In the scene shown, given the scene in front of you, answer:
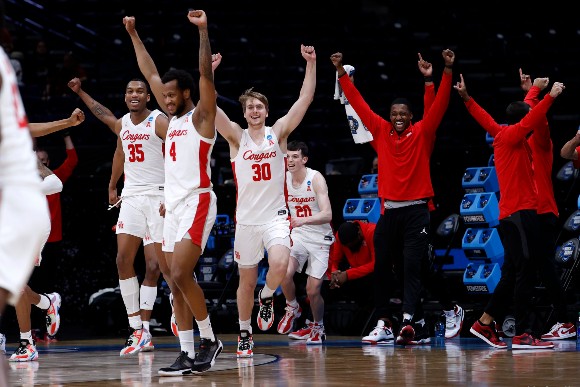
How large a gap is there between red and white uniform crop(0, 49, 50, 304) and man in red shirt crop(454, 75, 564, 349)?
5609 millimetres

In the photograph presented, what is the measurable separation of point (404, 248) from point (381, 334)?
31.2 inches

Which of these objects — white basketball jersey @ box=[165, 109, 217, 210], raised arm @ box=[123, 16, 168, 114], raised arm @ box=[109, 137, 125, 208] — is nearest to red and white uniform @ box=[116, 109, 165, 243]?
raised arm @ box=[109, 137, 125, 208]

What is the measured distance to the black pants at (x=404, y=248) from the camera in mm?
9016

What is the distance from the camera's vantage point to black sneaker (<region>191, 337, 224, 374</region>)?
6590 millimetres

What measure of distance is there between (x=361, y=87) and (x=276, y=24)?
333cm

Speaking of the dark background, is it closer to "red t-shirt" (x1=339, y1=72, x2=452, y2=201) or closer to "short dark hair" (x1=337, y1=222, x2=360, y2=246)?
"short dark hair" (x1=337, y1=222, x2=360, y2=246)

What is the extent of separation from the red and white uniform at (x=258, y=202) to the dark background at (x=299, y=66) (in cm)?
355

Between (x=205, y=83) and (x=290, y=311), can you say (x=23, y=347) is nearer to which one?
(x=290, y=311)

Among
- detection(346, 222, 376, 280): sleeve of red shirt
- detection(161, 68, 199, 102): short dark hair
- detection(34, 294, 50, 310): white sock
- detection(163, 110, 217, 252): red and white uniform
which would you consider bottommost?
detection(34, 294, 50, 310): white sock

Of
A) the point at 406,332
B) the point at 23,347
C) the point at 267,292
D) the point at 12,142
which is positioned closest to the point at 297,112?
the point at 267,292

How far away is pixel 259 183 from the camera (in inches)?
307

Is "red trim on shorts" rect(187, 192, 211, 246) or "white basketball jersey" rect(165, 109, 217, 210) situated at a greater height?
"white basketball jersey" rect(165, 109, 217, 210)

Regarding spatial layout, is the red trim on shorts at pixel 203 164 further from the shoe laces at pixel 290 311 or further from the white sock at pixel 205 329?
the shoe laces at pixel 290 311

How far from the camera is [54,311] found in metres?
9.35
